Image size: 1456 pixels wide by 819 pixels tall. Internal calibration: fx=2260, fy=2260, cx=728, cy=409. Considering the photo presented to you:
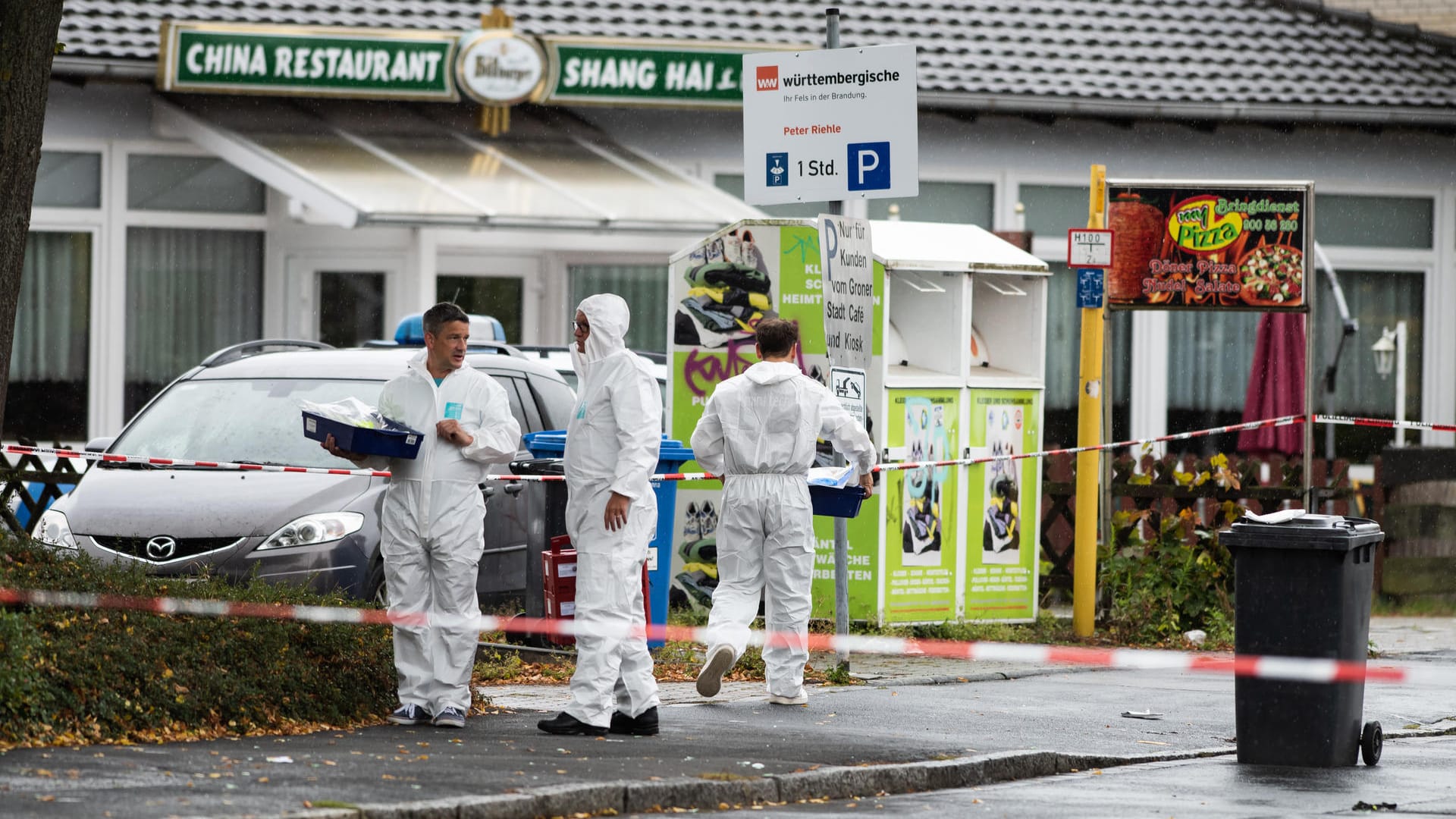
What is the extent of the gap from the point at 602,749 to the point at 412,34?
1123cm

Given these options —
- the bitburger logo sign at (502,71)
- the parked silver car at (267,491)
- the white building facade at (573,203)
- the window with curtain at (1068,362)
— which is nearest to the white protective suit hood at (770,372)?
the parked silver car at (267,491)

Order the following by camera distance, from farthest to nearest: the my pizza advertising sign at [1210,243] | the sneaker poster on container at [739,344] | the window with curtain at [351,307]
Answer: the window with curtain at [351,307] < the my pizza advertising sign at [1210,243] < the sneaker poster on container at [739,344]

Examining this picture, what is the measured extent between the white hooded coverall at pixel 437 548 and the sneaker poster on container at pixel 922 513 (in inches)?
161

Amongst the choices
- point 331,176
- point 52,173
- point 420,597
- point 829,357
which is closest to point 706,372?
point 829,357

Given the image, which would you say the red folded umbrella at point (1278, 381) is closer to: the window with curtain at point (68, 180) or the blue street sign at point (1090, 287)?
the blue street sign at point (1090, 287)

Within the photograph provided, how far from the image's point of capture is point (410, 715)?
931 cm

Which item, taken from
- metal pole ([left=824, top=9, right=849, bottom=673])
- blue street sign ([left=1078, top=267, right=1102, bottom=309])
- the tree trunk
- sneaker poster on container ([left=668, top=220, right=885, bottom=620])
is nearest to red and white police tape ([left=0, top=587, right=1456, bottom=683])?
the tree trunk

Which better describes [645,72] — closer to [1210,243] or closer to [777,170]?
[1210,243]

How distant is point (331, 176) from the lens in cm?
1798

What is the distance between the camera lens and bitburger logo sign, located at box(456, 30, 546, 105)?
18766mm

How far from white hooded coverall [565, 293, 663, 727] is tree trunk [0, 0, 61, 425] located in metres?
2.38

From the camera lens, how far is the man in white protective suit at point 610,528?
357 inches

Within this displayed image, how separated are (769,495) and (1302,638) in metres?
2.52

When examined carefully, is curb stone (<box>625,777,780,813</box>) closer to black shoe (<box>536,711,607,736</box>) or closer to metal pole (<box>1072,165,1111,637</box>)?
black shoe (<box>536,711,607,736</box>)
